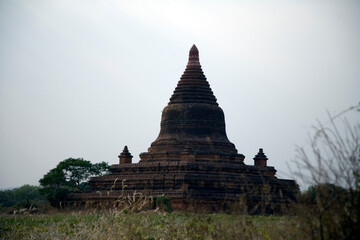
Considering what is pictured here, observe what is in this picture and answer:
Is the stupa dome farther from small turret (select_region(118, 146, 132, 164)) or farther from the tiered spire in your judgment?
small turret (select_region(118, 146, 132, 164))

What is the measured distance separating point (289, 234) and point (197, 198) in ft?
58.3

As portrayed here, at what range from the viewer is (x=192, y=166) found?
29531 mm

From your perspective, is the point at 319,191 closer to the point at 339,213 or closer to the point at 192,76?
the point at 339,213

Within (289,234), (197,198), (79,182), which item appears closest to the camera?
(289,234)

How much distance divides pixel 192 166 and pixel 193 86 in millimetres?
5905

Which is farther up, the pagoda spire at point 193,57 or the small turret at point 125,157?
the pagoda spire at point 193,57

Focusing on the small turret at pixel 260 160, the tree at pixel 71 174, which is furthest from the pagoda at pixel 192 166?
the tree at pixel 71 174

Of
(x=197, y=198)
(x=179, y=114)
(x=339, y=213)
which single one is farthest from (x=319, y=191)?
(x=179, y=114)

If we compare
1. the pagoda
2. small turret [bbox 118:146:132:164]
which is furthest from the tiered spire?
small turret [bbox 118:146:132:164]

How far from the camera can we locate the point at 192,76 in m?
34.7

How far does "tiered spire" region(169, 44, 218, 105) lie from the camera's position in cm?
3412

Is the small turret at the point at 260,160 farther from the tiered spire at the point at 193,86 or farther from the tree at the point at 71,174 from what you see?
the tree at the point at 71,174

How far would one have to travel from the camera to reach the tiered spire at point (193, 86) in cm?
3412

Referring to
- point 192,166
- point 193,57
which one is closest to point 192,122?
point 193,57
